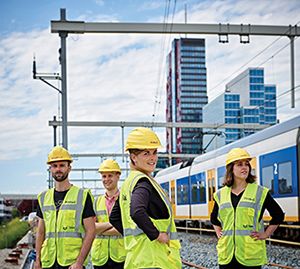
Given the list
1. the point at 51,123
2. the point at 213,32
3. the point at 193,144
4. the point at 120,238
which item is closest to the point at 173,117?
the point at 193,144

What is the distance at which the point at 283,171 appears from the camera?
17.5 m

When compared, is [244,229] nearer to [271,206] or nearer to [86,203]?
[271,206]

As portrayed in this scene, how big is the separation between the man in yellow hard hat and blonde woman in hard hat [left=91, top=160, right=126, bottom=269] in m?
0.83

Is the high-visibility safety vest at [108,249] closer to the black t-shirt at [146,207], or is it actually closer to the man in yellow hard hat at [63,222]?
the man in yellow hard hat at [63,222]

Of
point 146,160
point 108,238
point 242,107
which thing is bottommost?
point 108,238

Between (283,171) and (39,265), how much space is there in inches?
474

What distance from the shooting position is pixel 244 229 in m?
6.56

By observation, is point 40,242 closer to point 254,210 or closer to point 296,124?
point 254,210

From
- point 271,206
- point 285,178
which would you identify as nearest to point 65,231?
point 271,206

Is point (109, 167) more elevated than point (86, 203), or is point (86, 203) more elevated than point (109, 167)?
point (109, 167)

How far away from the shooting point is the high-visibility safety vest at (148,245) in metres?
4.55

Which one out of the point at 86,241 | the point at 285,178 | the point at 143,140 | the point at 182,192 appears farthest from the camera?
the point at 182,192

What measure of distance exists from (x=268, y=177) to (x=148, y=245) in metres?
14.4

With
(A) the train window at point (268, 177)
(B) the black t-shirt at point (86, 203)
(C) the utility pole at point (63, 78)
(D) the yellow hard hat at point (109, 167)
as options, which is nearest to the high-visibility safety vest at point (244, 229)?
(B) the black t-shirt at point (86, 203)
